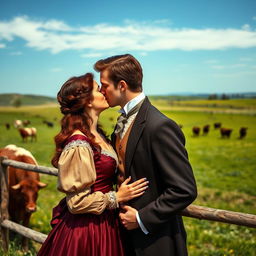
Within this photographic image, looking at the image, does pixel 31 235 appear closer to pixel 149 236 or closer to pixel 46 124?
pixel 149 236

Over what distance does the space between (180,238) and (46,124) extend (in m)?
58.6

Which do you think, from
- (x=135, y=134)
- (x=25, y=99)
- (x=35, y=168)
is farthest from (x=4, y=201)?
(x=25, y=99)

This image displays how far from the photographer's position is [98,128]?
→ 2.91m

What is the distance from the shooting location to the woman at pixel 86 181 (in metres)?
2.34

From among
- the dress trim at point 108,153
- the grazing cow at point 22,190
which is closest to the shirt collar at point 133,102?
the dress trim at point 108,153

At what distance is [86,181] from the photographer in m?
2.32

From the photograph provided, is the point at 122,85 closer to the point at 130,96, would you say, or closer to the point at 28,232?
the point at 130,96

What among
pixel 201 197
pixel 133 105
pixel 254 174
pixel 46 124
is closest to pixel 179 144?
pixel 133 105

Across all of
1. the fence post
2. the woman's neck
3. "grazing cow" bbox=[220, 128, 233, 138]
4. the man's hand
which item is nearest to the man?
the man's hand

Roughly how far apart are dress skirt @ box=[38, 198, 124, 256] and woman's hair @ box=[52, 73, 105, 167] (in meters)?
0.60

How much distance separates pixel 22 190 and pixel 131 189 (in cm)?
375

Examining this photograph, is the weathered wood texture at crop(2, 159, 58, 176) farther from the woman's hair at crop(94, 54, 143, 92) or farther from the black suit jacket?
the woman's hair at crop(94, 54, 143, 92)

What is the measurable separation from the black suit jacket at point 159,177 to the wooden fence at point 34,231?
376mm

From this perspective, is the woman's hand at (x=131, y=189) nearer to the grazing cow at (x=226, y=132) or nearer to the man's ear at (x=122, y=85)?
the man's ear at (x=122, y=85)
